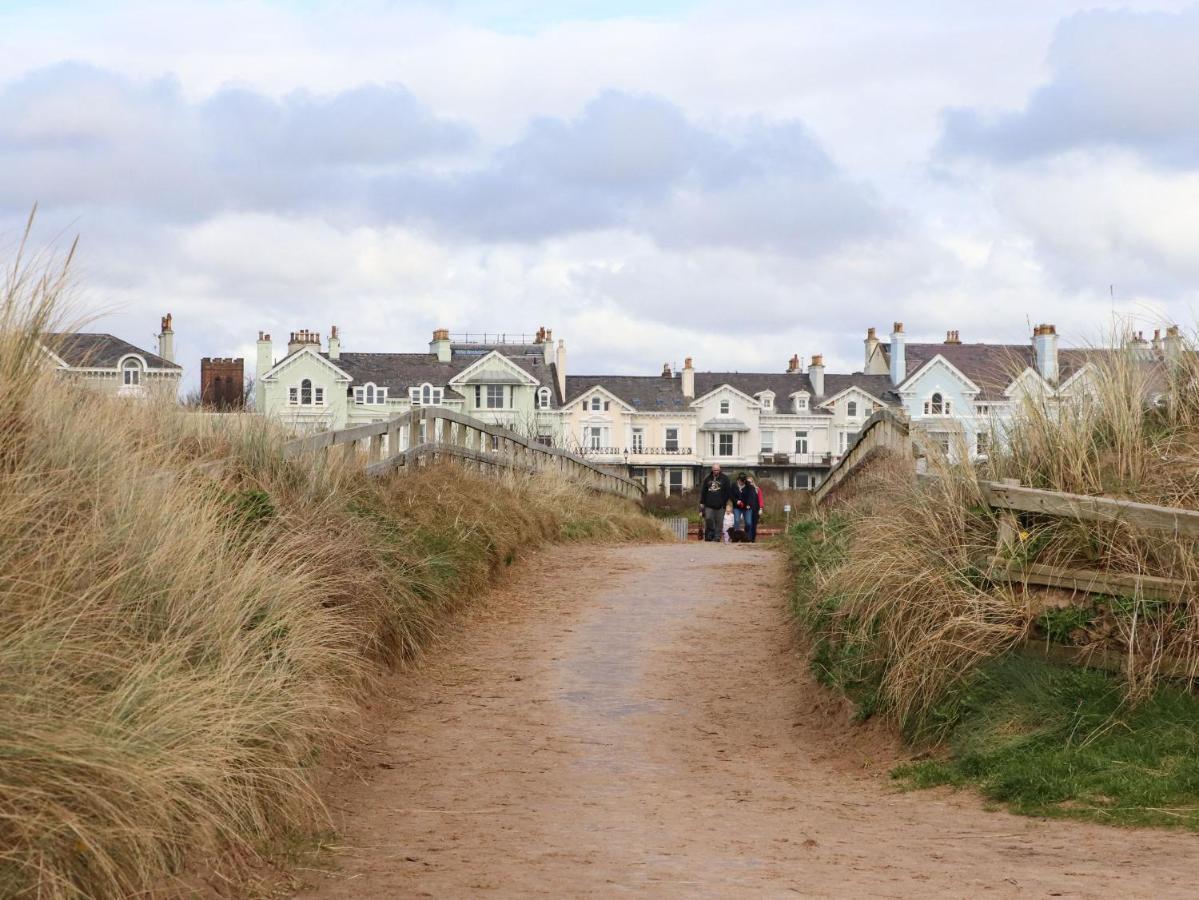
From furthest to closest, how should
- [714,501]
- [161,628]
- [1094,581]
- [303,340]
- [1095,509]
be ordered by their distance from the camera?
1. [303,340]
2. [714,501]
3. [1095,509]
4. [1094,581]
5. [161,628]

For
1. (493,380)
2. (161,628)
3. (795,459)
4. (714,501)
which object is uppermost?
(493,380)

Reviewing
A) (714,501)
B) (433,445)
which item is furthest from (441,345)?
(433,445)

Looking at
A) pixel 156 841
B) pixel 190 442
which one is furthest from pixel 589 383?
pixel 156 841

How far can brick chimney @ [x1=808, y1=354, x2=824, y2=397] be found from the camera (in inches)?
3969

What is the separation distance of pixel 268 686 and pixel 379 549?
3.99 metres

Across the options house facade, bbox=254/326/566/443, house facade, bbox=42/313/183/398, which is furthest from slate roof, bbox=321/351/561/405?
house facade, bbox=42/313/183/398

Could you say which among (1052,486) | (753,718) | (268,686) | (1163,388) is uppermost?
(1163,388)

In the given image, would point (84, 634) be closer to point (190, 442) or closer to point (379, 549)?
point (379, 549)

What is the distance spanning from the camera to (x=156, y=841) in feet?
18.2

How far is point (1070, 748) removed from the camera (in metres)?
8.04

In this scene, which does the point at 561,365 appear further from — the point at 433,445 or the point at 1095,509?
the point at 1095,509

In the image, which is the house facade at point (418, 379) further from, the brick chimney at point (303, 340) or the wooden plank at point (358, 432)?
the wooden plank at point (358, 432)

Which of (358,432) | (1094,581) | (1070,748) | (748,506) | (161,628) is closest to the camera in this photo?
(161,628)

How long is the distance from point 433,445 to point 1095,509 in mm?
11056
